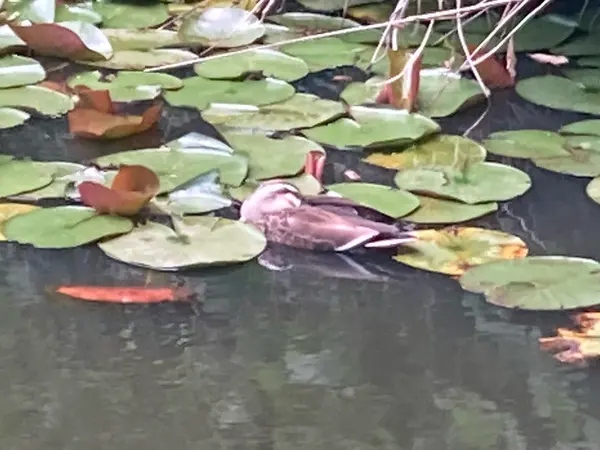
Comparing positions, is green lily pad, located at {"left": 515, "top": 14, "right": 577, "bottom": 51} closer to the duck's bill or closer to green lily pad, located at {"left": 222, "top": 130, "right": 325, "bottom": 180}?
green lily pad, located at {"left": 222, "top": 130, "right": 325, "bottom": 180}

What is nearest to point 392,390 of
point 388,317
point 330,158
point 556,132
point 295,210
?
point 388,317

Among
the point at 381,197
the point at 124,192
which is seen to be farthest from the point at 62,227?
the point at 381,197

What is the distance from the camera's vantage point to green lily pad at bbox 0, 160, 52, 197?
1.01m

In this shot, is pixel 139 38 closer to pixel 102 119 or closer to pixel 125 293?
pixel 102 119

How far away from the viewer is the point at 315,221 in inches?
37.2

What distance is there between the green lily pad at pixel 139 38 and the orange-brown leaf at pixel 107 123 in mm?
298

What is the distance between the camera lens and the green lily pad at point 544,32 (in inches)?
60.2

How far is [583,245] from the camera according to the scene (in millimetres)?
962

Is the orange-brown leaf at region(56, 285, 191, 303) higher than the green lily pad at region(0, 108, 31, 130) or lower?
lower

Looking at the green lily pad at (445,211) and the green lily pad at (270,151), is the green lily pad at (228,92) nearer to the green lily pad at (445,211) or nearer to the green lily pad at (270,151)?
the green lily pad at (270,151)

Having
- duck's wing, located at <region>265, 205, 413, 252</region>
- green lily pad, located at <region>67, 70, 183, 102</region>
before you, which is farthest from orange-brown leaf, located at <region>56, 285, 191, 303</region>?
green lily pad, located at <region>67, 70, 183, 102</region>

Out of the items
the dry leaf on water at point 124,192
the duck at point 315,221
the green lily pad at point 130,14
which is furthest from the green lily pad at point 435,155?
the green lily pad at point 130,14

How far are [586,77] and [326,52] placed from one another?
33cm

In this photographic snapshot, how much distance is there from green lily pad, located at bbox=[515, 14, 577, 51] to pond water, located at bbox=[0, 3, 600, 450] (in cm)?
60
